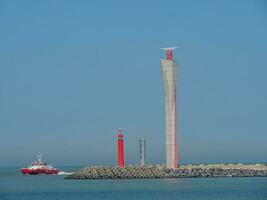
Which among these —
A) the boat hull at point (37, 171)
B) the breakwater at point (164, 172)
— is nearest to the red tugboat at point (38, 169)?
the boat hull at point (37, 171)

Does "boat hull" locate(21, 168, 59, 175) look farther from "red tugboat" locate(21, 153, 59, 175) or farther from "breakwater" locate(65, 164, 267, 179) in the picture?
"breakwater" locate(65, 164, 267, 179)

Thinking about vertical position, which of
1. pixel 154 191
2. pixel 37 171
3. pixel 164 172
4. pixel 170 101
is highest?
pixel 170 101

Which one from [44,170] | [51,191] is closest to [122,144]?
[51,191]

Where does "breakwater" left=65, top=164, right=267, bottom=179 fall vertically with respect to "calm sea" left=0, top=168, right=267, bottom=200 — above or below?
above

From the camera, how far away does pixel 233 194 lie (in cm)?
5775

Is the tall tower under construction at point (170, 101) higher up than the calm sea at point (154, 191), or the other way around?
the tall tower under construction at point (170, 101)

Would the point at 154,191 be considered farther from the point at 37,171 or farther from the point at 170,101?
the point at 37,171

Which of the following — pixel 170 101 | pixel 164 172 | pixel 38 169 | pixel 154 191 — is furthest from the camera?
pixel 38 169

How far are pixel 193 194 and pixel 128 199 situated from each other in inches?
196

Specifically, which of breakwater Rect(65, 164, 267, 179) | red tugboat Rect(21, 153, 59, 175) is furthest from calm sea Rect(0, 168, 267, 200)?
red tugboat Rect(21, 153, 59, 175)

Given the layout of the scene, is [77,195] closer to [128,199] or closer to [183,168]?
[128,199]

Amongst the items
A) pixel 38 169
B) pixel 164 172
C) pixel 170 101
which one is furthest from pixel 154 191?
pixel 38 169

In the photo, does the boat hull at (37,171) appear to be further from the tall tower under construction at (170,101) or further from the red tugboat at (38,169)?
the tall tower under construction at (170,101)

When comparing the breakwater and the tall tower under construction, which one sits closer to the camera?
the tall tower under construction
